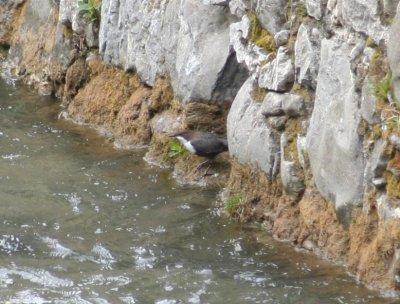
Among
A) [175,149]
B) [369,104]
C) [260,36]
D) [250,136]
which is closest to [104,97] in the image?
[175,149]

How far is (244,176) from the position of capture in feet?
34.1

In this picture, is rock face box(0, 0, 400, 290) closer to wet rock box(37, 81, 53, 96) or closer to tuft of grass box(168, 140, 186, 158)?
tuft of grass box(168, 140, 186, 158)

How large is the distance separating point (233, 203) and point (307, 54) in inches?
71.7

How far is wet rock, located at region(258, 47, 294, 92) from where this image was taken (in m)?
9.80

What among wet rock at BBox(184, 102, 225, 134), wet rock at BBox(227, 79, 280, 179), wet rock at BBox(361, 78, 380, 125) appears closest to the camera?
wet rock at BBox(361, 78, 380, 125)

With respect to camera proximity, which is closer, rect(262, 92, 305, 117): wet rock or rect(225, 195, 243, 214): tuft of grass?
rect(262, 92, 305, 117): wet rock

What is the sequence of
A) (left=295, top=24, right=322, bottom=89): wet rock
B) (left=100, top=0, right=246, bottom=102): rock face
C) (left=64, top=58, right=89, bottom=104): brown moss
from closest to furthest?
(left=295, top=24, right=322, bottom=89): wet rock < (left=100, top=0, right=246, bottom=102): rock face < (left=64, top=58, right=89, bottom=104): brown moss

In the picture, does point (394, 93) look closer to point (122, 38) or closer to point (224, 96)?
point (224, 96)

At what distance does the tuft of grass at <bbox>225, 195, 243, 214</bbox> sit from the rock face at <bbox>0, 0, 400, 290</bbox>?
8 cm

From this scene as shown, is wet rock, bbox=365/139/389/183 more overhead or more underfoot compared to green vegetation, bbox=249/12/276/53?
more underfoot

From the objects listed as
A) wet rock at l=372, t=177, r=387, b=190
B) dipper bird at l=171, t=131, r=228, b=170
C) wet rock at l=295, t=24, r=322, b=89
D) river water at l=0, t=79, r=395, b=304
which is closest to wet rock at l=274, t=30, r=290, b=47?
wet rock at l=295, t=24, r=322, b=89

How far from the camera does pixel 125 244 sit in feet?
31.3

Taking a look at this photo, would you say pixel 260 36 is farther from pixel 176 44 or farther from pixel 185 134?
pixel 176 44

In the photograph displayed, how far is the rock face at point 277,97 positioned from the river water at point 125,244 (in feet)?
1.29
